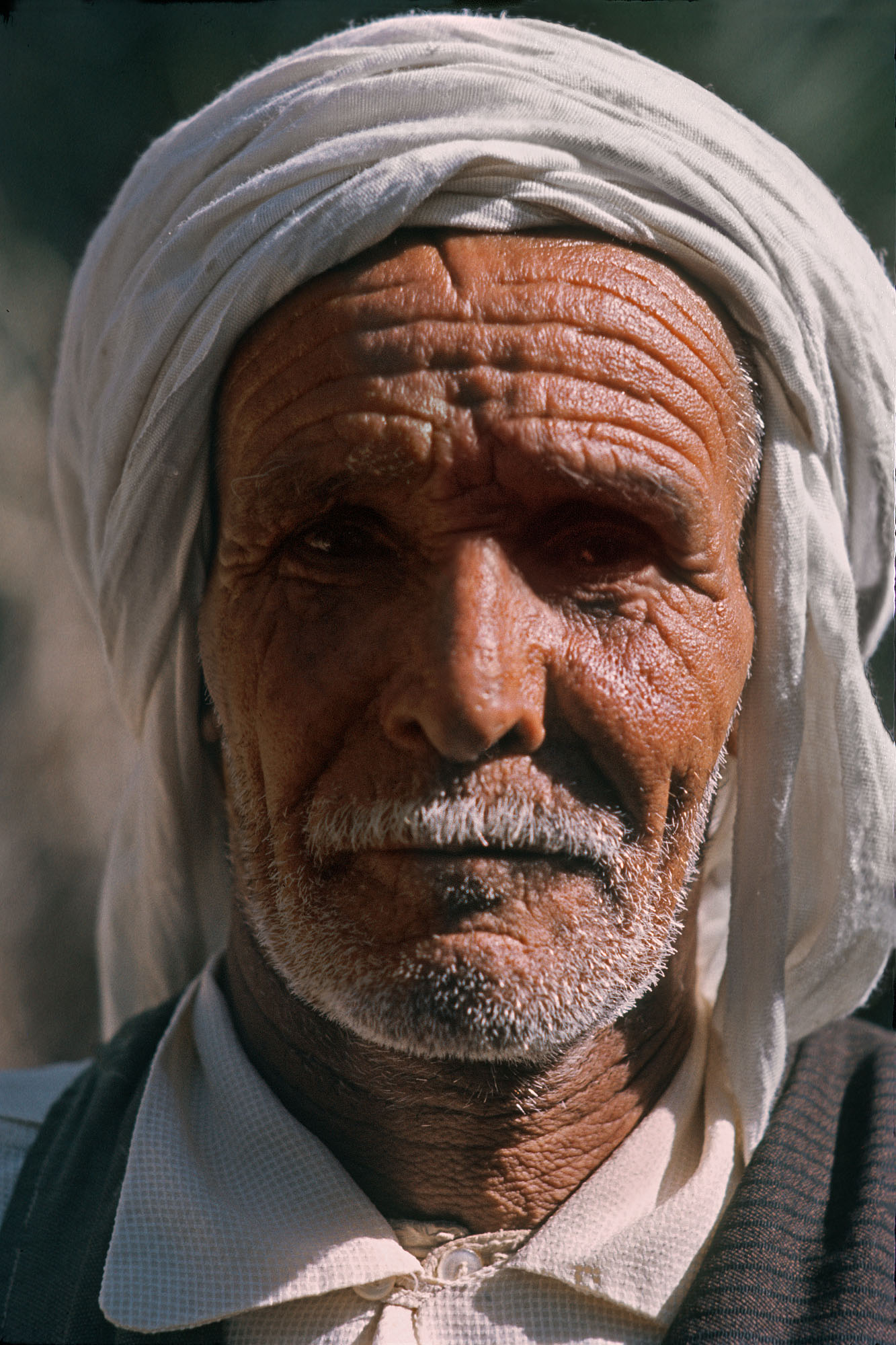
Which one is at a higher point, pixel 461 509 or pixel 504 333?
pixel 504 333

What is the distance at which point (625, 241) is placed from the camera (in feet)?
5.87

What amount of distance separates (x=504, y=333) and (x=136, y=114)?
6.38 ft

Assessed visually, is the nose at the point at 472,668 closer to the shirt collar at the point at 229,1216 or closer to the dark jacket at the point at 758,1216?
the shirt collar at the point at 229,1216

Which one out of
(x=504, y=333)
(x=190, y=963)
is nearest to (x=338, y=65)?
(x=504, y=333)

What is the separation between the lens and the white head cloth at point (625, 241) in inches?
69.4

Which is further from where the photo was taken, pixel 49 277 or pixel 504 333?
pixel 49 277

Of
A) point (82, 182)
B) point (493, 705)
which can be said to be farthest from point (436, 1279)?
point (82, 182)

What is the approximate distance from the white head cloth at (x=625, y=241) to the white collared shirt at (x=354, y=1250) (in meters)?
0.23

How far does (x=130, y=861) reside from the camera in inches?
94.9

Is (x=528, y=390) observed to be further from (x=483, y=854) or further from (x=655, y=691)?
(x=483, y=854)

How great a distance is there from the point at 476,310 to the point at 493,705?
2.12 feet

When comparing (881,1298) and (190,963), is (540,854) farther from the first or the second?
(190,963)

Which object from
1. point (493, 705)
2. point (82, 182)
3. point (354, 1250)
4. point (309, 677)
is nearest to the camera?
point (493, 705)

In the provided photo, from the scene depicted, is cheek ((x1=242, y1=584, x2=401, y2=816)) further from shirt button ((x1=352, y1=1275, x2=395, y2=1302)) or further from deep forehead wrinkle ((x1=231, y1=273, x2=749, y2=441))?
shirt button ((x1=352, y1=1275, x2=395, y2=1302))
